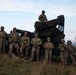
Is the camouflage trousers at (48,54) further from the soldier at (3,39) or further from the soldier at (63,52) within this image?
the soldier at (3,39)

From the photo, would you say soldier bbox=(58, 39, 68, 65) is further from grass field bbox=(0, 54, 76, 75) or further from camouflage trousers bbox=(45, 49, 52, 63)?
grass field bbox=(0, 54, 76, 75)

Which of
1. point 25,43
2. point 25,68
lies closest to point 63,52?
point 25,43

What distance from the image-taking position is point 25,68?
13844 millimetres

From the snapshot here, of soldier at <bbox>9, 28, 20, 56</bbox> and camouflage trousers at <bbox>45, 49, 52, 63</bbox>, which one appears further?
soldier at <bbox>9, 28, 20, 56</bbox>

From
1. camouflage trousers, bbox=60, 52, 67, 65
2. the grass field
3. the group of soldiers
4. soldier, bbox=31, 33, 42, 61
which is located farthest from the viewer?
soldier, bbox=31, 33, 42, 61

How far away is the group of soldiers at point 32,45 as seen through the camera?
1617cm

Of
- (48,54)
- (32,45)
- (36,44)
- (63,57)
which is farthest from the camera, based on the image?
(32,45)

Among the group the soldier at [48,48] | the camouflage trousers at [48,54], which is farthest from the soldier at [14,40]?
the camouflage trousers at [48,54]

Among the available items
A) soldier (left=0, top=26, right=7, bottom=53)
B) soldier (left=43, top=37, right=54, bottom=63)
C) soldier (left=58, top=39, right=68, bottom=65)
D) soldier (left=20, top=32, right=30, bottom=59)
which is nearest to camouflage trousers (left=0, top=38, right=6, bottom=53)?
soldier (left=0, top=26, right=7, bottom=53)

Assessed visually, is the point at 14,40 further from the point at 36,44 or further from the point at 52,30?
the point at 52,30

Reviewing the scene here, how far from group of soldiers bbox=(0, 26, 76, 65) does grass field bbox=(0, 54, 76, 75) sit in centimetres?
83

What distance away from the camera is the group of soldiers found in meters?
16.2

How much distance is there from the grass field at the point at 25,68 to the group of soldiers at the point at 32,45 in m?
0.83

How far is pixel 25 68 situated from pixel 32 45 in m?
3.56
